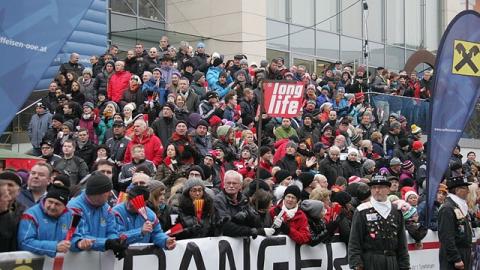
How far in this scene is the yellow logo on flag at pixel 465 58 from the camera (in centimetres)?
1201

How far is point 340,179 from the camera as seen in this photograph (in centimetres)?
1371

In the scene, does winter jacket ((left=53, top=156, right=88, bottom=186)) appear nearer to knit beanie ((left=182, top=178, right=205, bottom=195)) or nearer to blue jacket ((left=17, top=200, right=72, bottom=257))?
knit beanie ((left=182, top=178, right=205, bottom=195))

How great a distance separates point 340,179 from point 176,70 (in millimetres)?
5384

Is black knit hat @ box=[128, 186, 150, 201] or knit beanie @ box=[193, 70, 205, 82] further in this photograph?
knit beanie @ box=[193, 70, 205, 82]

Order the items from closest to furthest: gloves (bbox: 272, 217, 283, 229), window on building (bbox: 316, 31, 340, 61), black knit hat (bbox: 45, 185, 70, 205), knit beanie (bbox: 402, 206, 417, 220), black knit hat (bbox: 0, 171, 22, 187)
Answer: black knit hat (bbox: 45, 185, 70, 205) < black knit hat (bbox: 0, 171, 22, 187) < gloves (bbox: 272, 217, 283, 229) < knit beanie (bbox: 402, 206, 417, 220) < window on building (bbox: 316, 31, 340, 61)

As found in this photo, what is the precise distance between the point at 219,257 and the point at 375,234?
1.59 metres

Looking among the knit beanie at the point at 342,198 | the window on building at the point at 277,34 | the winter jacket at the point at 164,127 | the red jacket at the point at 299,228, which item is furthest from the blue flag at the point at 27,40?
the window on building at the point at 277,34

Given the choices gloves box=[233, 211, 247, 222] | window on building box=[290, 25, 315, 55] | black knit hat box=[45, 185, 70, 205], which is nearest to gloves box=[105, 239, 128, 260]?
black knit hat box=[45, 185, 70, 205]

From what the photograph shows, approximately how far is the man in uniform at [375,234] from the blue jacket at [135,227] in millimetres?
2098

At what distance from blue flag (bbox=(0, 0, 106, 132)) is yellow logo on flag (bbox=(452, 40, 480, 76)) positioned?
6690 mm

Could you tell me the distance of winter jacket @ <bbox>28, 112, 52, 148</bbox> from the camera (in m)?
16.0

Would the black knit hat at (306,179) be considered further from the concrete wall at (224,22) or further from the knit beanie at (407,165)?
the concrete wall at (224,22)

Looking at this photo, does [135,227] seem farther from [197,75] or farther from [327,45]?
[327,45]

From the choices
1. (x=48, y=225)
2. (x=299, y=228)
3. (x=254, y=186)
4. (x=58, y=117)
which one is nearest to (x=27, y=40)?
(x=48, y=225)
